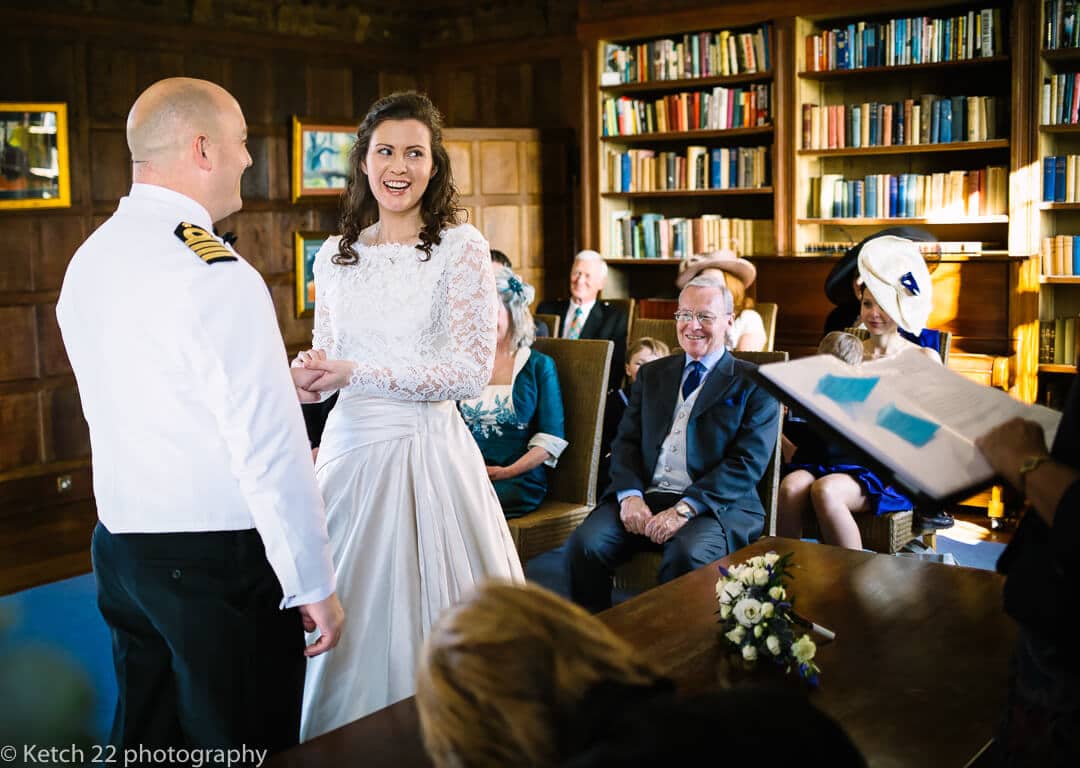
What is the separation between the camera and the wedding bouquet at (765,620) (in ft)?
6.63

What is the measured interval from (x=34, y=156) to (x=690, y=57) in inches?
157

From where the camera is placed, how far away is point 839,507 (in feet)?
12.6

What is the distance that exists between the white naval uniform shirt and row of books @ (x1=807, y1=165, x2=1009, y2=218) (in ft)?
17.9

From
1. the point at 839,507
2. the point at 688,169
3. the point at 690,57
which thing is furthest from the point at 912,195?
the point at 839,507

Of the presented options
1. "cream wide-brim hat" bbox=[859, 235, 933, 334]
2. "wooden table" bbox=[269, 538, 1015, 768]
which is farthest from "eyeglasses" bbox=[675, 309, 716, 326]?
"wooden table" bbox=[269, 538, 1015, 768]

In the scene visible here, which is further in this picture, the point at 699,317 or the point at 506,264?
the point at 506,264

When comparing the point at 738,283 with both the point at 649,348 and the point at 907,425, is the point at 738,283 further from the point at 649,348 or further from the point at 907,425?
the point at 907,425

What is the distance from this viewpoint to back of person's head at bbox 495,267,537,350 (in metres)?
4.07

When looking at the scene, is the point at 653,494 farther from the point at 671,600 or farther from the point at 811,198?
the point at 811,198

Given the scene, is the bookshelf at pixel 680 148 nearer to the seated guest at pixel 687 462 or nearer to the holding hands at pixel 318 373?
the seated guest at pixel 687 462

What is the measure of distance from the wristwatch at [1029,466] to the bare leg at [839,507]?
8.45 ft

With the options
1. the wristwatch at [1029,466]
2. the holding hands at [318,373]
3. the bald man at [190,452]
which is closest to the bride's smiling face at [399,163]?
the holding hands at [318,373]

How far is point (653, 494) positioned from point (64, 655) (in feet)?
6.96

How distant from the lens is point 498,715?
34.8 inches
